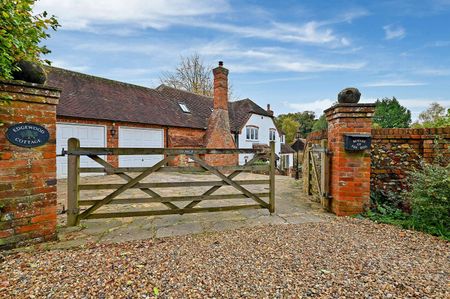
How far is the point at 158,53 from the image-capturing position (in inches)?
464

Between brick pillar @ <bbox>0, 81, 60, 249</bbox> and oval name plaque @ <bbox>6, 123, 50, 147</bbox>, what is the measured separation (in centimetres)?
4

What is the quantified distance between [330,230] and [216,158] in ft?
31.7

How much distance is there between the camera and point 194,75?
2491 cm

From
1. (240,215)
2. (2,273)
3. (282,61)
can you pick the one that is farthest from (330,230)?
(282,61)

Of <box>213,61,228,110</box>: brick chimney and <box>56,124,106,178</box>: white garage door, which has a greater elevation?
<box>213,61,228,110</box>: brick chimney

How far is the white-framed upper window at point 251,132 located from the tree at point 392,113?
36.3ft

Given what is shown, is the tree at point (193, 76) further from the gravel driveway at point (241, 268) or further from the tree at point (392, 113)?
the gravel driveway at point (241, 268)

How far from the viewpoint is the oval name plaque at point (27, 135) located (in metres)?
2.55

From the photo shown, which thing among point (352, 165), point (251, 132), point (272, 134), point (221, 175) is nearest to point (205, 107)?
point (251, 132)

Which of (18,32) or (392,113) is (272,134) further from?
(18,32)

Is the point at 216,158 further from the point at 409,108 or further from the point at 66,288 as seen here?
the point at 409,108

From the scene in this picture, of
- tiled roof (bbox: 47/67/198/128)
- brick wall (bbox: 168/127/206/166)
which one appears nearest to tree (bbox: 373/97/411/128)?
brick wall (bbox: 168/127/206/166)

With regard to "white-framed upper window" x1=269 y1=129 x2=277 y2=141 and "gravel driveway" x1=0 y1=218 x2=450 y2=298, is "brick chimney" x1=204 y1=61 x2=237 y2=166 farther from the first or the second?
"white-framed upper window" x1=269 y1=129 x2=277 y2=141

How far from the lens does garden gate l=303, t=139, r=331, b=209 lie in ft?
14.7
